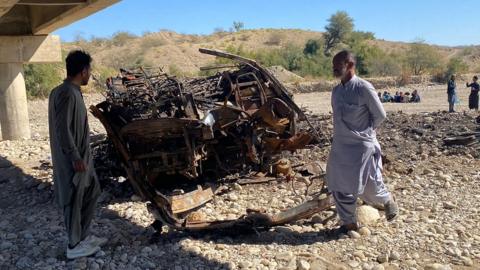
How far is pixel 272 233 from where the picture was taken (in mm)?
5066

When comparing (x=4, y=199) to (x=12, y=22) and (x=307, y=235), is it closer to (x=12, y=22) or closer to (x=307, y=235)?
(x=307, y=235)

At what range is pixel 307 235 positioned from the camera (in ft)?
16.3

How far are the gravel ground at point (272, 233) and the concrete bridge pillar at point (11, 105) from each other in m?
4.86

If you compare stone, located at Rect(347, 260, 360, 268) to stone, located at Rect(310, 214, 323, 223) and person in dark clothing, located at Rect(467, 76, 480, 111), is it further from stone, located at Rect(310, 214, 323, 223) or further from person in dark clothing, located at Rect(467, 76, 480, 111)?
person in dark clothing, located at Rect(467, 76, 480, 111)

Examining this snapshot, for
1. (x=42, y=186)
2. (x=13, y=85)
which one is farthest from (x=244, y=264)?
(x=13, y=85)

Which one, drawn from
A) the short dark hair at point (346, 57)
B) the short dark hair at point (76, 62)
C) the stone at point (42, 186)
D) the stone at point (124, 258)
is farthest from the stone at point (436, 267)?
the stone at point (42, 186)

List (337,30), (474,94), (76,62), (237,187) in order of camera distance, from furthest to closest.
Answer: (337,30) → (474,94) → (237,187) → (76,62)

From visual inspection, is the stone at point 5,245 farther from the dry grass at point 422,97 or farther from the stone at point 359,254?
the dry grass at point 422,97

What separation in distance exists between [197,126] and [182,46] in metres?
50.1

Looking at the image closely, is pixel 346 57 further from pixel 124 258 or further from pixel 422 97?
pixel 422 97

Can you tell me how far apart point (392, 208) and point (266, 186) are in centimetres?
235

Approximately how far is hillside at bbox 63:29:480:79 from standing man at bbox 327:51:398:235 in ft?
114

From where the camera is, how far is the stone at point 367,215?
16.8ft

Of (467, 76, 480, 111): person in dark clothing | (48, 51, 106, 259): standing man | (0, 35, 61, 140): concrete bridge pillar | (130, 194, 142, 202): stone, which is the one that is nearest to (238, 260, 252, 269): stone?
(48, 51, 106, 259): standing man
